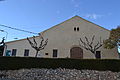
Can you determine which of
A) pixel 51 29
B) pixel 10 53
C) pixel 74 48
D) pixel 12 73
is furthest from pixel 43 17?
pixel 12 73

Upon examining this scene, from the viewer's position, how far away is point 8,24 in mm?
13922

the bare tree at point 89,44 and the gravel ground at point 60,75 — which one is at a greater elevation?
the bare tree at point 89,44

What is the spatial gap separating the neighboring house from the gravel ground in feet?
16.2

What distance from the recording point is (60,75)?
7.20m

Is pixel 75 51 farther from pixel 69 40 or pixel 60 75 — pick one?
pixel 60 75

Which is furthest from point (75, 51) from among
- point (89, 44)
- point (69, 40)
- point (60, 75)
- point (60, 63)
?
point (60, 75)

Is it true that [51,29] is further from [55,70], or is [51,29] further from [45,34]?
[55,70]

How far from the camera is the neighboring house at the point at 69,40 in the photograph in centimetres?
1247

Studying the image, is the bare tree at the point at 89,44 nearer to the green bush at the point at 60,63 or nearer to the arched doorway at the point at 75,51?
the arched doorway at the point at 75,51

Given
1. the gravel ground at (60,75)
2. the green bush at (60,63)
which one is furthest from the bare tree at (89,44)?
the gravel ground at (60,75)

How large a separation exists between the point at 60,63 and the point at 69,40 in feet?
18.0

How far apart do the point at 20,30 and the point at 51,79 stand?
36.3 ft

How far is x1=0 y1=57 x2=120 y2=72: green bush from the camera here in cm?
766

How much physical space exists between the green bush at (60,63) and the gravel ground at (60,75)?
1.20 feet
